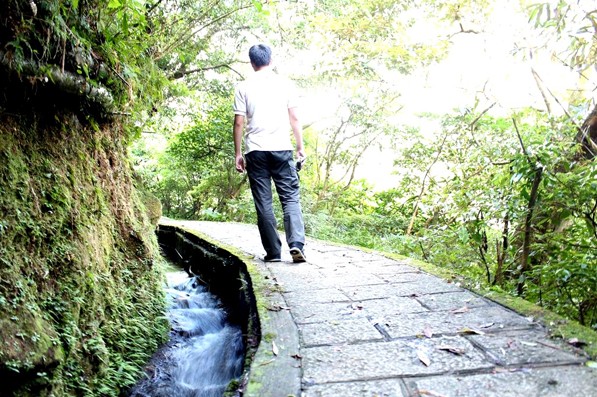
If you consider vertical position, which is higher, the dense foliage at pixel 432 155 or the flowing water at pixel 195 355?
the dense foliage at pixel 432 155

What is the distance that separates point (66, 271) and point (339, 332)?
1.55 meters

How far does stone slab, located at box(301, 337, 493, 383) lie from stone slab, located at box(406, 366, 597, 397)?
0.30 ft

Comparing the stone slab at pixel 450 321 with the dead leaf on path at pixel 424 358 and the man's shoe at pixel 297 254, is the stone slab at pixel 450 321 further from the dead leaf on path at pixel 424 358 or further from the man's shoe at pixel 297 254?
the man's shoe at pixel 297 254

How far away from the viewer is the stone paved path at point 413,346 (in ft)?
5.88

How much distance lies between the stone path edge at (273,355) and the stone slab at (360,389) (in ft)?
0.25

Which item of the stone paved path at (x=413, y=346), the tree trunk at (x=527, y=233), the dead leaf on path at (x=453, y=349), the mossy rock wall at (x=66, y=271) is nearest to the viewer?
the stone paved path at (x=413, y=346)

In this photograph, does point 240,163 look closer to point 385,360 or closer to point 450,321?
point 450,321

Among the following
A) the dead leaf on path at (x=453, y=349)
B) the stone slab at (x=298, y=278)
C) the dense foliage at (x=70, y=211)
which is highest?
the dense foliage at (x=70, y=211)

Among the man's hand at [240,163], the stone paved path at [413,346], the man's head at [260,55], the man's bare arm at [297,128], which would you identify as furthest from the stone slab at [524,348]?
the man's head at [260,55]

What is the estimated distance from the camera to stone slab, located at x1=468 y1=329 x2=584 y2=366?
1961 mm

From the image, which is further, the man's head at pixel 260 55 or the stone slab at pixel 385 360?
the man's head at pixel 260 55

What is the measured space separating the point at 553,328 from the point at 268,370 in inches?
59.4

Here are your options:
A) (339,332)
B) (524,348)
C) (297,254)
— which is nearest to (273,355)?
(339,332)

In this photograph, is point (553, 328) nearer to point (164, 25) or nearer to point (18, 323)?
point (18, 323)
